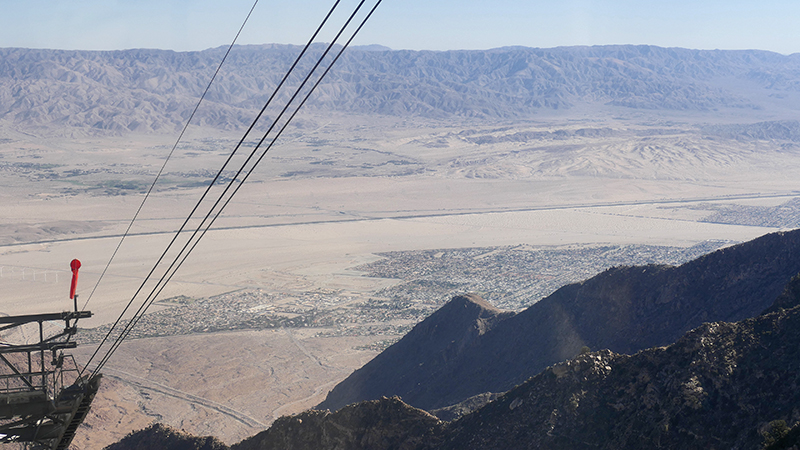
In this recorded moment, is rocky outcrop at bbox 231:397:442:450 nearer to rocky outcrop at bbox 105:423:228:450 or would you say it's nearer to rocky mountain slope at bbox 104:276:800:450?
rocky mountain slope at bbox 104:276:800:450

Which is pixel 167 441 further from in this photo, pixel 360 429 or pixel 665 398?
pixel 665 398

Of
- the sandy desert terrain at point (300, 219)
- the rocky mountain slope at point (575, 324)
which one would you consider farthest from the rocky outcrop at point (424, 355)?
the sandy desert terrain at point (300, 219)

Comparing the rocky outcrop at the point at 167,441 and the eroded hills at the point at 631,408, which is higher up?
the eroded hills at the point at 631,408

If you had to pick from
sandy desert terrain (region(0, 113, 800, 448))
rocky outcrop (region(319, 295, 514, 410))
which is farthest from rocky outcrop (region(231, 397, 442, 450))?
sandy desert terrain (region(0, 113, 800, 448))

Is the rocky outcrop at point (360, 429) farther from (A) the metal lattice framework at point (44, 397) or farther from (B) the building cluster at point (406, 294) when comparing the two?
(B) the building cluster at point (406, 294)

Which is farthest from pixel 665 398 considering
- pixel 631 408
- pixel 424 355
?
pixel 424 355

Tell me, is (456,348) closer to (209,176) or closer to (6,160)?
(209,176)
